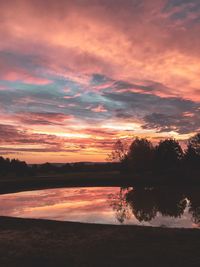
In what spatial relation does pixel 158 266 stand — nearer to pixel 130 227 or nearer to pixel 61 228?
pixel 130 227

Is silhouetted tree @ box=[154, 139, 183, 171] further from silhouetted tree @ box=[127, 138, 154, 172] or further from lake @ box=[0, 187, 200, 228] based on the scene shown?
lake @ box=[0, 187, 200, 228]

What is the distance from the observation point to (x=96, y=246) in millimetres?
15055

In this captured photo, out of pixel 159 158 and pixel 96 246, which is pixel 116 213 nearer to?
pixel 96 246

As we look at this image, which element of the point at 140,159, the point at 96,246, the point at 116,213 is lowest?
the point at 116,213

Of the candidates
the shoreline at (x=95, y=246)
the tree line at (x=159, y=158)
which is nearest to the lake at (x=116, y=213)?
the shoreline at (x=95, y=246)

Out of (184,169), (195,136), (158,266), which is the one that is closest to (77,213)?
(158,266)

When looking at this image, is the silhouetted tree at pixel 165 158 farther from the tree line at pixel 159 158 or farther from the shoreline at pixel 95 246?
the shoreline at pixel 95 246

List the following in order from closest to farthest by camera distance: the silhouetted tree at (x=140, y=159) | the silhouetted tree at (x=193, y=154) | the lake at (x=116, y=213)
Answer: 1. the lake at (x=116, y=213)
2. the silhouetted tree at (x=193, y=154)
3. the silhouetted tree at (x=140, y=159)

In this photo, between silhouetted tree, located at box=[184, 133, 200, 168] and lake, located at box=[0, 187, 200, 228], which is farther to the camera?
silhouetted tree, located at box=[184, 133, 200, 168]

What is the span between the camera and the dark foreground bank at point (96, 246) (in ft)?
41.4

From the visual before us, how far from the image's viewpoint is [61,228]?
1953cm

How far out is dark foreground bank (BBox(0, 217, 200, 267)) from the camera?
12.6 meters

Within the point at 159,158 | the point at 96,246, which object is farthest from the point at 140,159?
Result: the point at 96,246

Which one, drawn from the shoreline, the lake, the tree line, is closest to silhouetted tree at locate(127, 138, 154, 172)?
the tree line
